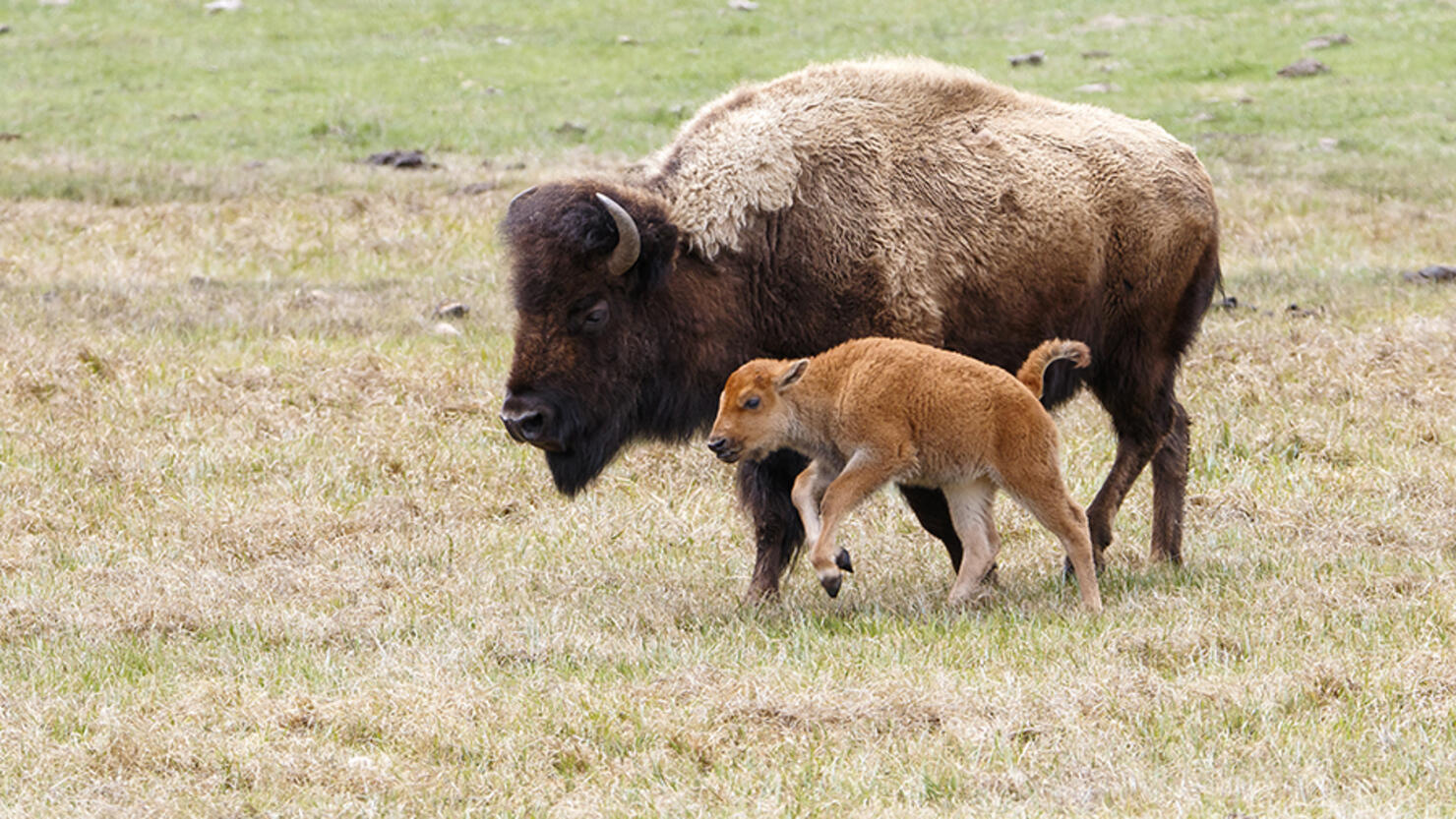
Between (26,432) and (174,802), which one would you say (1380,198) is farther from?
(174,802)

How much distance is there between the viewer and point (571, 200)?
6.91m

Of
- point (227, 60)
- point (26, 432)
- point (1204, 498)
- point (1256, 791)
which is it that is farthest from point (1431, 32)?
point (1256, 791)

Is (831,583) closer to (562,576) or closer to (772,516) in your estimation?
(772,516)

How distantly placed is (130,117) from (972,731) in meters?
20.9

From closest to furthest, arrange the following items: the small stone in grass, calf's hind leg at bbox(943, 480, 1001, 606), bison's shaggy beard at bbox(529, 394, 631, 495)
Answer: calf's hind leg at bbox(943, 480, 1001, 606) < bison's shaggy beard at bbox(529, 394, 631, 495) < the small stone in grass

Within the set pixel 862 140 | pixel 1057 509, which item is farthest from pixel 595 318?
pixel 1057 509

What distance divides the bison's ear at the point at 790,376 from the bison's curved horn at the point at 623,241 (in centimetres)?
89

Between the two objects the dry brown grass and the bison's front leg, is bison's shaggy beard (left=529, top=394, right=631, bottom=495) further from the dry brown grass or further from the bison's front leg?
the bison's front leg

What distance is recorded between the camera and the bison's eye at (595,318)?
6.96 metres

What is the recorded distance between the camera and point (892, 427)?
6.36 meters

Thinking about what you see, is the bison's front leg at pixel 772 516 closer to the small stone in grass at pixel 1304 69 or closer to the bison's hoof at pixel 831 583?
the bison's hoof at pixel 831 583

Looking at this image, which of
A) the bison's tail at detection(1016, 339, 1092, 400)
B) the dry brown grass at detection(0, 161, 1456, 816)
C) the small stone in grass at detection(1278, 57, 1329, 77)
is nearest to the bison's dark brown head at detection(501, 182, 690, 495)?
the dry brown grass at detection(0, 161, 1456, 816)

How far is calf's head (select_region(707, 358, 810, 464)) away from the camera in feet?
20.7

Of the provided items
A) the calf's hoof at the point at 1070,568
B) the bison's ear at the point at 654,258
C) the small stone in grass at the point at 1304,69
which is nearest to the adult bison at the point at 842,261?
the bison's ear at the point at 654,258
